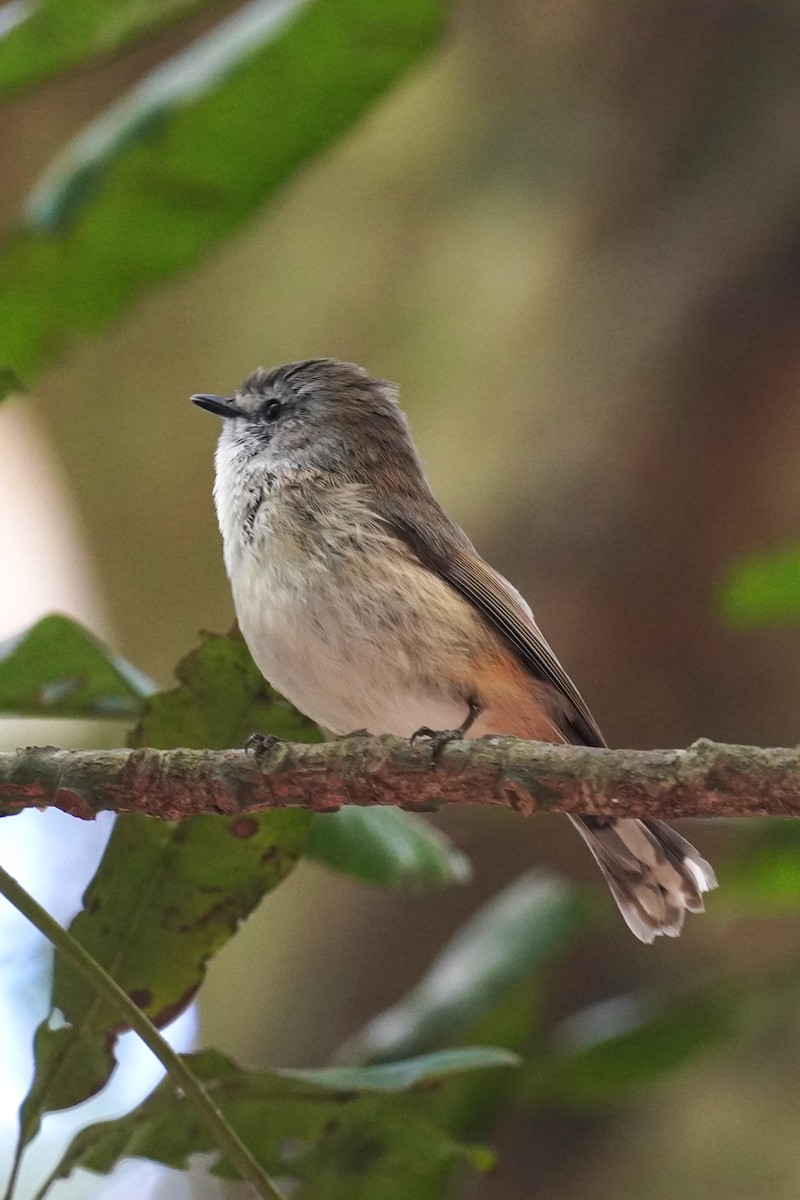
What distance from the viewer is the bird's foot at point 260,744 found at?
1947 millimetres

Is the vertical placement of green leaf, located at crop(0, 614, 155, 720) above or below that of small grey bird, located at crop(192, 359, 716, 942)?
above

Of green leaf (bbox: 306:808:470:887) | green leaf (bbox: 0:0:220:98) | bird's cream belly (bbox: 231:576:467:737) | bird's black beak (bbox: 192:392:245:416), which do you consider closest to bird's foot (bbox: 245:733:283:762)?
green leaf (bbox: 306:808:470:887)

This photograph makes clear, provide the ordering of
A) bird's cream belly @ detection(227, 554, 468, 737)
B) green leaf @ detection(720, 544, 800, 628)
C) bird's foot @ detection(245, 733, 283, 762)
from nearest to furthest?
1. bird's foot @ detection(245, 733, 283, 762)
2. green leaf @ detection(720, 544, 800, 628)
3. bird's cream belly @ detection(227, 554, 468, 737)

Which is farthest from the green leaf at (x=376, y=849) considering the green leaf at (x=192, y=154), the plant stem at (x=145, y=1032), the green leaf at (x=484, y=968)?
the green leaf at (x=192, y=154)

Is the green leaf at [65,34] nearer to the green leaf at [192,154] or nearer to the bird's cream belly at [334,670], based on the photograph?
the green leaf at [192,154]

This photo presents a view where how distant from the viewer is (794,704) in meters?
4.17

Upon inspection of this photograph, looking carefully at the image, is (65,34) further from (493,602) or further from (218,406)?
(493,602)

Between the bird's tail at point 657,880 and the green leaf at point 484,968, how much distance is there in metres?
0.17

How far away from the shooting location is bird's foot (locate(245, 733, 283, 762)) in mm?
1947

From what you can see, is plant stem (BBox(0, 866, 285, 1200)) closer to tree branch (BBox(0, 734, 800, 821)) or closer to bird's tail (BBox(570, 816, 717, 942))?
tree branch (BBox(0, 734, 800, 821))

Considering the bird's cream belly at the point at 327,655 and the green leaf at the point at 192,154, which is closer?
the green leaf at the point at 192,154

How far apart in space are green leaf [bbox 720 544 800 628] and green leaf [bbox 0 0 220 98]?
4.94ft

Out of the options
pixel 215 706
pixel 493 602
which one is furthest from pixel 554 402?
pixel 215 706

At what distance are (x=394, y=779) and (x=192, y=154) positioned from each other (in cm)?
144
